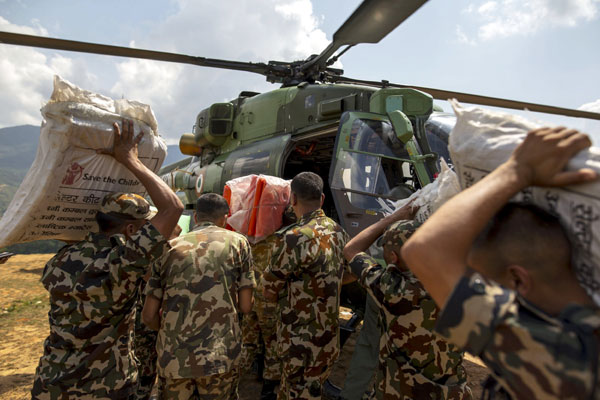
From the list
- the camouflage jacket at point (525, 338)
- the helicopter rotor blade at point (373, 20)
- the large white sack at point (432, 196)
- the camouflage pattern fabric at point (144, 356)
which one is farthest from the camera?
the camouflage pattern fabric at point (144, 356)

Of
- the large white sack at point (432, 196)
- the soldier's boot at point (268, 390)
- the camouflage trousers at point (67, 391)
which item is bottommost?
the soldier's boot at point (268, 390)

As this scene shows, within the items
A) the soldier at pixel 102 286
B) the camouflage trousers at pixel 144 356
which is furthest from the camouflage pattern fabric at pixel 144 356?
the soldier at pixel 102 286

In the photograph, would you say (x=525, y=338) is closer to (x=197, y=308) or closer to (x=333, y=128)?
(x=197, y=308)

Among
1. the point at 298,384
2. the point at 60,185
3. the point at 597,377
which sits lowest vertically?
the point at 298,384

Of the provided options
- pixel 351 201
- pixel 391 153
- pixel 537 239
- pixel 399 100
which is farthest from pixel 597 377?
pixel 399 100

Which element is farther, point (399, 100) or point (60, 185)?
point (399, 100)

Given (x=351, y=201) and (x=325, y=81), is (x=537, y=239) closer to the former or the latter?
(x=351, y=201)

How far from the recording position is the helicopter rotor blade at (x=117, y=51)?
15.1ft

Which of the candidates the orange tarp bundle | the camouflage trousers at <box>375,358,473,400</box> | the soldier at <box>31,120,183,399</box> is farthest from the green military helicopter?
the soldier at <box>31,120,183,399</box>

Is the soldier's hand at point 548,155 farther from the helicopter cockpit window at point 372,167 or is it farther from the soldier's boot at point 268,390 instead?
the soldier's boot at point 268,390

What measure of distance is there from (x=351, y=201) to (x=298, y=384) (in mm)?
1665

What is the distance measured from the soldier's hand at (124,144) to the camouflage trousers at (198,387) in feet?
4.38

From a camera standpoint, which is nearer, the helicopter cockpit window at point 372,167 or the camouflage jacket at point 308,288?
the camouflage jacket at point 308,288

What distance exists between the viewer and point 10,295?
828 cm
